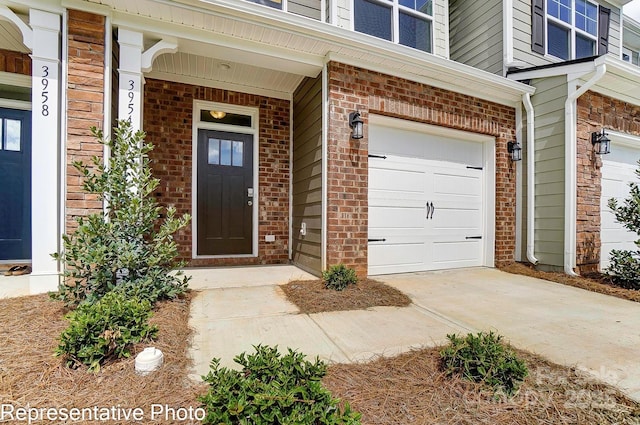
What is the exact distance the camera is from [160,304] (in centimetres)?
262

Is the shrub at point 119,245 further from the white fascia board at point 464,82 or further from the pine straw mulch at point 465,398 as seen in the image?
the white fascia board at point 464,82

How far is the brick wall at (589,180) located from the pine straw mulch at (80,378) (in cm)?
518

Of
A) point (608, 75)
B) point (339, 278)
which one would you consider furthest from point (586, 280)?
point (339, 278)

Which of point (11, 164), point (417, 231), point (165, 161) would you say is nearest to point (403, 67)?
point (417, 231)

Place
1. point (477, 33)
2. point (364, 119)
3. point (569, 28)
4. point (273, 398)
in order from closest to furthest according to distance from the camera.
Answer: point (273, 398)
point (364, 119)
point (477, 33)
point (569, 28)

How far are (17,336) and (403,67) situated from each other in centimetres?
451

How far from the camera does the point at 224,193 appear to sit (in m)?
4.63

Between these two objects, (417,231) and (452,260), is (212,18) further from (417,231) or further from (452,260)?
(452,260)

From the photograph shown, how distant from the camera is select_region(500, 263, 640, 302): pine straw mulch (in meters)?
3.52

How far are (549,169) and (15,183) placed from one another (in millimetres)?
7343

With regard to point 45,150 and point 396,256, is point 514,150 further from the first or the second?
point 45,150

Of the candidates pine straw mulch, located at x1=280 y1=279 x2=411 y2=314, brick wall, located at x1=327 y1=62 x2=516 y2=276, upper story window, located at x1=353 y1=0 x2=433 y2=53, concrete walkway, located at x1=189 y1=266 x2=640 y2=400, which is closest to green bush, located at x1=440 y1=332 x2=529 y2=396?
concrete walkway, located at x1=189 y1=266 x2=640 y2=400

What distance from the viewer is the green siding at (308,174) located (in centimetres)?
397

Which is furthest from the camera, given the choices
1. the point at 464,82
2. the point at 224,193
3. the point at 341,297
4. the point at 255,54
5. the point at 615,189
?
the point at 615,189
